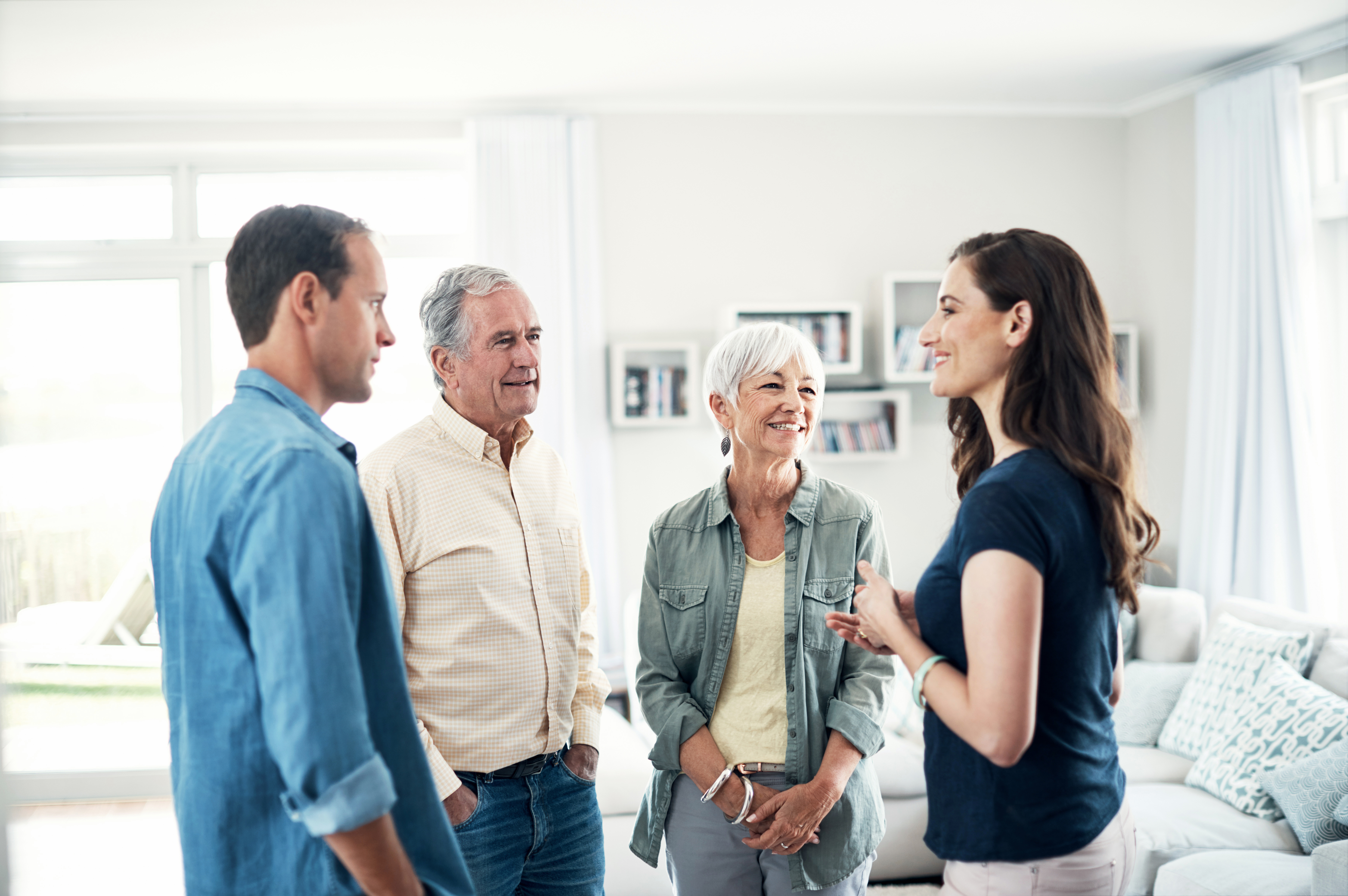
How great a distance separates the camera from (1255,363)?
4.09m

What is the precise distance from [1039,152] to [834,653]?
397 centimetres

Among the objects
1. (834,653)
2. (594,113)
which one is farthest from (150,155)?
(834,653)

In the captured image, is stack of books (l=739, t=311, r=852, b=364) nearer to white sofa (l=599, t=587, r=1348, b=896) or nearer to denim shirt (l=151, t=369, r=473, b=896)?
white sofa (l=599, t=587, r=1348, b=896)

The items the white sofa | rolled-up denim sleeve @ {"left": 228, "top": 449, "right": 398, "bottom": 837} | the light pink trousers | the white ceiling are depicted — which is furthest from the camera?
the white ceiling

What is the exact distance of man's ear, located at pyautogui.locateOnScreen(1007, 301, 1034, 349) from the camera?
1299mm

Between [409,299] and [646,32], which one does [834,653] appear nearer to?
[646,32]

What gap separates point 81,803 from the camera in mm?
4625

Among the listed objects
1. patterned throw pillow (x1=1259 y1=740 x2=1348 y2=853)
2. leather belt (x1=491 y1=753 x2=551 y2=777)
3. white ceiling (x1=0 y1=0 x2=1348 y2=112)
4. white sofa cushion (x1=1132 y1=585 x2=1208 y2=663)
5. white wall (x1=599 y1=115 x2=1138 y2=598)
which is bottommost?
patterned throw pillow (x1=1259 y1=740 x2=1348 y2=853)

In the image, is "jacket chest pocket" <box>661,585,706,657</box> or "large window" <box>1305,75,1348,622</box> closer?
"jacket chest pocket" <box>661,585,706,657</box>

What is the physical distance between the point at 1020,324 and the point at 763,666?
782 millimetres

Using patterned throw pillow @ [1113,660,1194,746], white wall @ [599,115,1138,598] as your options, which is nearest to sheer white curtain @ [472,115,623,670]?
white wall @ [599,115,1138,598]

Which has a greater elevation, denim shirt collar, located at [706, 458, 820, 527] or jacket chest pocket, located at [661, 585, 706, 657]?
A: denim shirt collar, located at [706, 458, 820, 527]

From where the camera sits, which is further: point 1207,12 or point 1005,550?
point 1207,12

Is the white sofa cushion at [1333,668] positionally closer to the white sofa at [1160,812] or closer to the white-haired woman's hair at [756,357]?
the white sofa at [1160,812]
